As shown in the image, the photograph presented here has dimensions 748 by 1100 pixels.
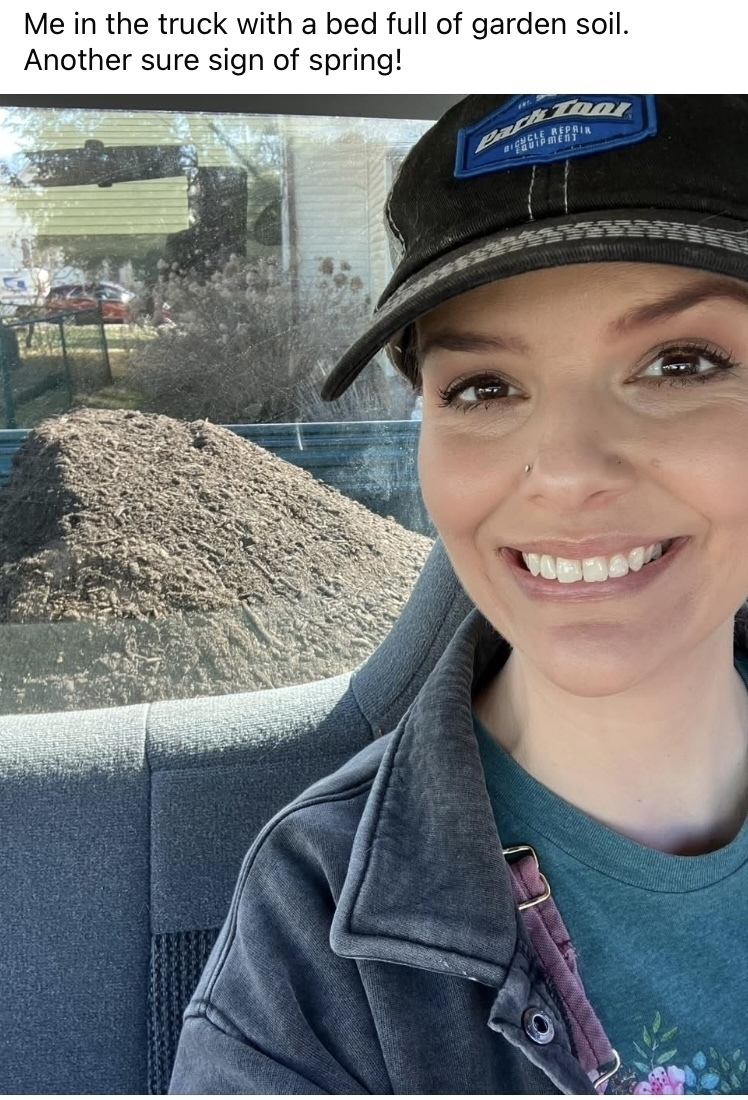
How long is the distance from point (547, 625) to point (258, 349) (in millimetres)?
948

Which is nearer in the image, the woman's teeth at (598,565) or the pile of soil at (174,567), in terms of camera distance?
the woman's teeth at (598,565)

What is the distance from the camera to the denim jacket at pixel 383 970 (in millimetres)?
910

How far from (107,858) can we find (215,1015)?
1.88 feet

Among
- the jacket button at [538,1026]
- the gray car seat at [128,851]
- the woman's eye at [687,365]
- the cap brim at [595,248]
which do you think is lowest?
the gray car seat at [128,851]

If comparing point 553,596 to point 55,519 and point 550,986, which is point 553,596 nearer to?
point 550,986

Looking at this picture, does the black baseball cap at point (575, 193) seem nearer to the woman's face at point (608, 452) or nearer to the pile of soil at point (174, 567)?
the woman's face at point (608, 452)

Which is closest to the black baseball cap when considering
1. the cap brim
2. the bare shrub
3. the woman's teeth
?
the cap brim

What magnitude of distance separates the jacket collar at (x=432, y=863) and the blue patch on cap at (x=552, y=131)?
1.84 feet

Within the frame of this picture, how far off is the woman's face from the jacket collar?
149 mm

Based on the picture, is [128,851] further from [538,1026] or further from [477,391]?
[477,391]

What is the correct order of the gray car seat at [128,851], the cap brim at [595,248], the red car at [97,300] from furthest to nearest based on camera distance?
1. the red car at [97,300]
2. the gray car seat at [128,851]
3. the cap brim at [595,248]

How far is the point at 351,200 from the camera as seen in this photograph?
5.61 feet

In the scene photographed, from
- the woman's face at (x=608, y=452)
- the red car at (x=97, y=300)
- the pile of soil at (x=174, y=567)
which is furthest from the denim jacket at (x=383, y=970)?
the red car at (x=97, y=300)

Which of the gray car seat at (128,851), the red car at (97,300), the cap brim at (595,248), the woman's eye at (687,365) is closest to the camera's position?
the cap brim at (595,248)
